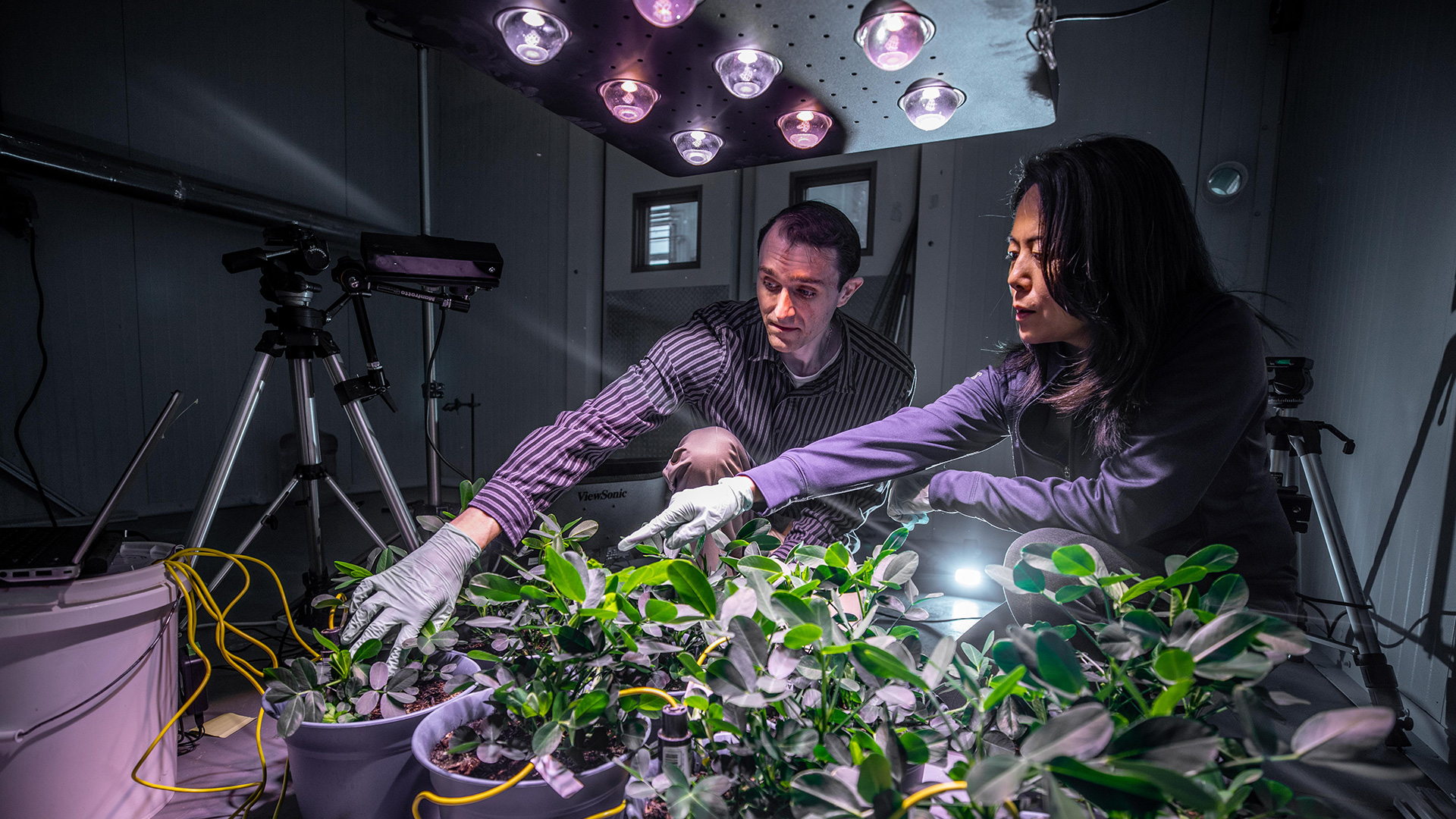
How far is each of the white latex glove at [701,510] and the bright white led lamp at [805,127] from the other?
55cm

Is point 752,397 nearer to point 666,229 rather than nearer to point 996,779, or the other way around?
point 996,779

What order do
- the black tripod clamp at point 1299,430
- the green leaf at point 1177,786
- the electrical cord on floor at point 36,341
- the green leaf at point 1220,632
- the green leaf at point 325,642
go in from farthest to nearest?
the electrical cord on floor at point 36,341 < the black tripod clamp at point 1299,430 < the green leaf at point 325,642 < the green leaf at point 1220,632 < the green leaf at point 1177,786

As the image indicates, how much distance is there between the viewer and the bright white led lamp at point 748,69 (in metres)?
0.72

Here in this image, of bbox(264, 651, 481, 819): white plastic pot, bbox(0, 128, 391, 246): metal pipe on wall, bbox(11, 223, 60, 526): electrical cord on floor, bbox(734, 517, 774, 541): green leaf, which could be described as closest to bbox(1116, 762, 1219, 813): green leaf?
bbox(734, 517, 774, 541): green leaf

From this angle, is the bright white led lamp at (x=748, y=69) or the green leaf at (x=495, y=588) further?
the bright white led lamp at (x=748, y=69)

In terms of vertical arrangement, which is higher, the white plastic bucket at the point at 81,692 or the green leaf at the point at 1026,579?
the green leaf at the point at 1026,579

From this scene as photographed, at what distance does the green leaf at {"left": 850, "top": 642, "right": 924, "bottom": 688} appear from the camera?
356 millimetres

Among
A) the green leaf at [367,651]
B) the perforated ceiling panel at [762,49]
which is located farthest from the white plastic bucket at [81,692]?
the perforated ceiling panel at [762,49]

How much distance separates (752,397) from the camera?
1.36 metres

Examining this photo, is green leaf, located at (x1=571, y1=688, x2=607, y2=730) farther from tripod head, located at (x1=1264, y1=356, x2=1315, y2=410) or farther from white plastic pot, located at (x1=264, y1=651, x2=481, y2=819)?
tripod head, located at (x1=1264, y1=356, x2=1315, y2=410)

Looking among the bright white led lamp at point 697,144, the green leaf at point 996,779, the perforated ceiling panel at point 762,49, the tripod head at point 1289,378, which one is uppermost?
the perforated ceiling panel at point 762,49

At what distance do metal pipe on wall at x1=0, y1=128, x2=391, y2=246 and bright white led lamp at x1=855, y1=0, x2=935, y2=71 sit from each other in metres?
3.28

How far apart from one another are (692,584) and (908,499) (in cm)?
66

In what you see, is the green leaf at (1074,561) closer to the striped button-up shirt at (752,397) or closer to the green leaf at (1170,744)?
the green leaf at (1170,744)
